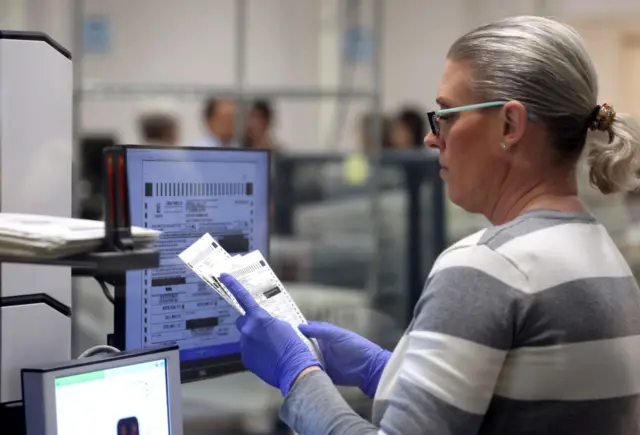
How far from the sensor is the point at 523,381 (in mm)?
1048

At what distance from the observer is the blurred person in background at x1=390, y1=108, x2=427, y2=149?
5207 mm

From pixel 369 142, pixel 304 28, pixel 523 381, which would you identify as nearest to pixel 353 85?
pixel 304 28

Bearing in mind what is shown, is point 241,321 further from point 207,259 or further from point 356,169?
point 356,169

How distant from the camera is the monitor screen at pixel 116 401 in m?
1.14

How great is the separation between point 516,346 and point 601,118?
346 millimetres

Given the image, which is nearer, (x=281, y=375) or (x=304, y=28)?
(x=281, y=375)

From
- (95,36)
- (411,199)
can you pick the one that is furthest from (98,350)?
(95,36)

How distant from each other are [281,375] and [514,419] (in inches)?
13.1

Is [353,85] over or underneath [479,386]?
over

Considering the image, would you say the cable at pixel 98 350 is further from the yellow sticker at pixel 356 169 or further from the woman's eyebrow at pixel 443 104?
the yellow sticker at pixel 356 169

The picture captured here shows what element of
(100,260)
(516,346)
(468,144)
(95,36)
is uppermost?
(95,36)

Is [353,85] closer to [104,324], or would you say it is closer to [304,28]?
[304,28]

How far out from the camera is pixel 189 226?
1.44 meters

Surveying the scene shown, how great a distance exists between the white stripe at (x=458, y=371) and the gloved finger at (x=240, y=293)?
0.34 metres
